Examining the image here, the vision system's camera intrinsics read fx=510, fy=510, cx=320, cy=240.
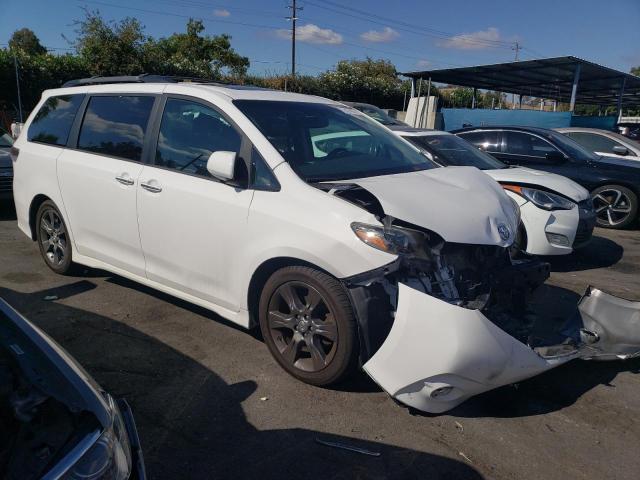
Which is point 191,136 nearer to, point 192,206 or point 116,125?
point 192,206

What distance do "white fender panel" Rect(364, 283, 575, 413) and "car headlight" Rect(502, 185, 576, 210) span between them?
3407 mm

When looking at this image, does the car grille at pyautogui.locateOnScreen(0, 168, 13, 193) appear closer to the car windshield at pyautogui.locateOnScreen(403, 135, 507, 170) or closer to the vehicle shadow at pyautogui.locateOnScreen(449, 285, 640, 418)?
the car windshield at pyautogui.locateOnScreen(403, 135, 507, 170)

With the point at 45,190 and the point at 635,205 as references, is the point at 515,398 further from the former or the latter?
the point at 635,205

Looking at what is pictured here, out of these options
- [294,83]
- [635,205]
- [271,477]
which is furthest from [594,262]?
[294,83]

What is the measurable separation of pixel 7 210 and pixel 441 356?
333 inches

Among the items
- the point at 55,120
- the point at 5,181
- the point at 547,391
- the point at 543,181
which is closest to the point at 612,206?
the point at 543,181

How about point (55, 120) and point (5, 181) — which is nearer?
point (55, 120)

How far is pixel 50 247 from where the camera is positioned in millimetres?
5031

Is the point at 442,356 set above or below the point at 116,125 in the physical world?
below

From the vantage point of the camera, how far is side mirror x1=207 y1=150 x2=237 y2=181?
126 inches

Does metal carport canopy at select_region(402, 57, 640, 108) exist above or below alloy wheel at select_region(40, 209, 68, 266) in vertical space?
above

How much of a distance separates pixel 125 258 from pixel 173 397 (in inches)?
59.9

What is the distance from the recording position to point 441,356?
2.58 meters

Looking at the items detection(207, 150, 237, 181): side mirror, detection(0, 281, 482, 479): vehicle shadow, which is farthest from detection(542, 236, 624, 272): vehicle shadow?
detection(207, 150, 237, 181): side mirror
